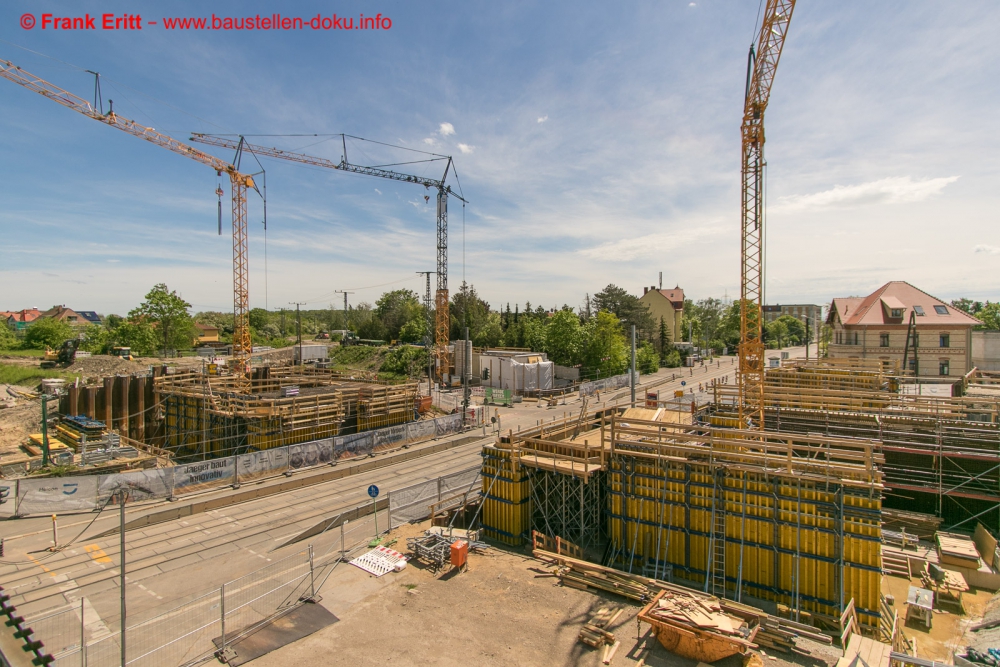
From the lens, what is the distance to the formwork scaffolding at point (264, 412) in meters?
25.9

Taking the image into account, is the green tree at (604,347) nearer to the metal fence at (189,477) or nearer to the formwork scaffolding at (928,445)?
the metal fence at (189,477)

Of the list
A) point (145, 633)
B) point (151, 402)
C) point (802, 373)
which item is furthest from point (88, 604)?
point (802, 373)

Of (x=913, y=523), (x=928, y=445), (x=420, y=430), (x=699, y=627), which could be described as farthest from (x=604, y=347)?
(x=699, y=627)

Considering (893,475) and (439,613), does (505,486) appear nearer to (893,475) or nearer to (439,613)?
(439,613)

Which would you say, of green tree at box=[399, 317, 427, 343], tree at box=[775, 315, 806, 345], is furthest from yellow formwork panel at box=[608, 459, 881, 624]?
tree at box=[775, 315, 806, 345]

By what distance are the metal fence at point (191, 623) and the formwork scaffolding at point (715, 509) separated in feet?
17.9

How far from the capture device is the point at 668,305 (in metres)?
91.9

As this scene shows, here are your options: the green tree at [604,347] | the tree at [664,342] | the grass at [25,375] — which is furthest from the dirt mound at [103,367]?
the tree at [664,342]

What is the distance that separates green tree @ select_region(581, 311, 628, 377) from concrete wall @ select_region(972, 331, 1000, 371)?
35387 mm

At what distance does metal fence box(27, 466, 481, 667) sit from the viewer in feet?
32.0

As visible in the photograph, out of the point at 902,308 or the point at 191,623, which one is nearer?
the point at 191,623

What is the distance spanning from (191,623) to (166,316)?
2890 inches

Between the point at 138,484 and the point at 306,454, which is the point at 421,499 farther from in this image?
the point at 138,484

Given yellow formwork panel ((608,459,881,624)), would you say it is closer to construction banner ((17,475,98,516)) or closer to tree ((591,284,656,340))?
construction banner ((17,475,98,516))
